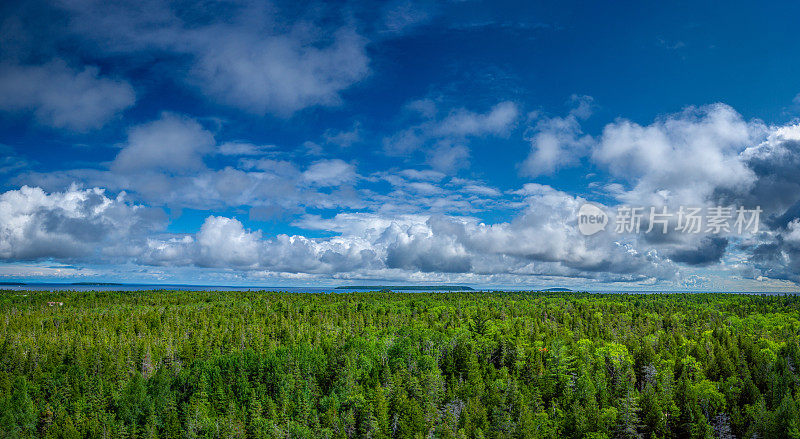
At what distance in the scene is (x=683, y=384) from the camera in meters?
87.4

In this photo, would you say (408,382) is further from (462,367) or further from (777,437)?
(777,437)

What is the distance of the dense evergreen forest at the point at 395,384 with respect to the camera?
264ft

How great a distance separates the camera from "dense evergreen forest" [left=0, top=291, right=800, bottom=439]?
3169 inches

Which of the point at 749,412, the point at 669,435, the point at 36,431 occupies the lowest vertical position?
the point at 36,431

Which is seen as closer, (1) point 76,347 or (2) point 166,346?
(1) point 76,347

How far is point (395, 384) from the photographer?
106 meters

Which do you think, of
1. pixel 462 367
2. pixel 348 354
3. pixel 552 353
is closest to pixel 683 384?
pixel 552 353

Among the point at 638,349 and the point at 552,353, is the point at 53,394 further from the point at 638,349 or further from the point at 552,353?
the point at 638,349

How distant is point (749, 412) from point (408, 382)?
211 ft

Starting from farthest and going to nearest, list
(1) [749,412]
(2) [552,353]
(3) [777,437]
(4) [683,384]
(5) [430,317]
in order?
1. (5) [430,317]
2. (2) [552,353]
3. (4) [683,384]
4. (1) [749,412]
5. (3) [777,437]

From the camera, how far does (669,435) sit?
80.4 meters

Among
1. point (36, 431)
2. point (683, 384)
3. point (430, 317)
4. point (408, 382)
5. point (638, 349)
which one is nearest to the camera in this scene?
point (683, 384)

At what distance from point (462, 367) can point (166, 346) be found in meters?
88.8

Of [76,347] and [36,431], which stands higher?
[76,347]
